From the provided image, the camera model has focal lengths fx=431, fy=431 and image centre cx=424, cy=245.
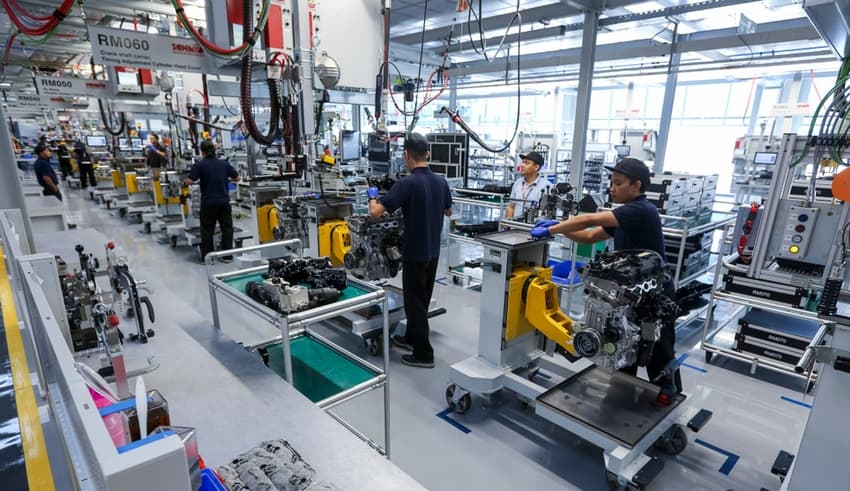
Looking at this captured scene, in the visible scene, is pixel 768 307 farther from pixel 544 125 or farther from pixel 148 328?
pixel 544 125

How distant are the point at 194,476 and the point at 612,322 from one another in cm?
191

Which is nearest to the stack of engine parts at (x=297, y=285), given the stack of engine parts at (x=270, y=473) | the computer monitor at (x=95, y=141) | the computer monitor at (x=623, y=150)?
the stack of engine parts at (x=270, y=473)

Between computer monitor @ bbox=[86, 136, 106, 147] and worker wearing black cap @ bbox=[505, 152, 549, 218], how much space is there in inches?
538

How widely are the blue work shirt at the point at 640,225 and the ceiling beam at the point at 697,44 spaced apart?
3.31 metres

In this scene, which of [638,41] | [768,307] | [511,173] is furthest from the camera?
[511,173]

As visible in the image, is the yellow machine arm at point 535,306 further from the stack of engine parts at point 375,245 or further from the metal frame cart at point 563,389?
the stack of engine parts at point 375,245

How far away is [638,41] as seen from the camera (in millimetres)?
8664

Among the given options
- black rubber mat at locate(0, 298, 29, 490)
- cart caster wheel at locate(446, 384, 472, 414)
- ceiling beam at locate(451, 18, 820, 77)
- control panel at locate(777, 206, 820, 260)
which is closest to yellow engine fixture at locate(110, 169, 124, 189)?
ceiling beam at locate(451, 18, 820, 77)

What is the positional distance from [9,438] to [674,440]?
2.87 m

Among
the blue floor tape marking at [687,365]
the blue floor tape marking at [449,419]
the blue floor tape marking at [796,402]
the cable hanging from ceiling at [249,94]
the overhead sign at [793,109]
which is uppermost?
the overhead sign at [793,109]

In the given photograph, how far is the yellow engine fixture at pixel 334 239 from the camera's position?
13.0ft

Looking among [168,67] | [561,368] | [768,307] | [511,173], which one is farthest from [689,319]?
[511,173]

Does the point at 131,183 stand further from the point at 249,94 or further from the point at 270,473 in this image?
the point at 270,473

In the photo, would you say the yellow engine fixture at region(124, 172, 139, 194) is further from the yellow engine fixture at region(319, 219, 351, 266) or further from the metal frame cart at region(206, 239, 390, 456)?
the metal frame cart at region(206, 239, 390, 456)
